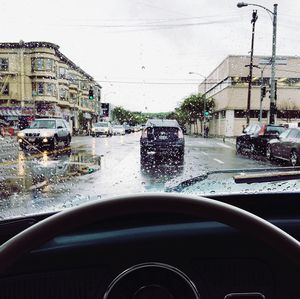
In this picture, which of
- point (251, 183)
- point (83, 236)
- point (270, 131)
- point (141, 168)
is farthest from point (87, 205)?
point (270, 131)

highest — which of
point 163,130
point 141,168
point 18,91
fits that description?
point 18,91

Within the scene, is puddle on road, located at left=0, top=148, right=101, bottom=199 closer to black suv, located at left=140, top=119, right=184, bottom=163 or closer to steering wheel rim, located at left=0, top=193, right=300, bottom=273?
black suv, located at left=140, top=119, right=184, bottom=163

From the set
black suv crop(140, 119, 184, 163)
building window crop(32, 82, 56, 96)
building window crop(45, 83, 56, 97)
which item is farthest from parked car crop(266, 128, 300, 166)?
building window crop(45, 83, 56, 97)

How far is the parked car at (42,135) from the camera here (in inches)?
795

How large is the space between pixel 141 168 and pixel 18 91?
44.0 meters

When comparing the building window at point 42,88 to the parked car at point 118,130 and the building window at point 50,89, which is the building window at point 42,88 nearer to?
the building window at point 50,89

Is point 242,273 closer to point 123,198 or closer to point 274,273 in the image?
point 274,273

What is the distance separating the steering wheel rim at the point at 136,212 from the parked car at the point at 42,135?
19.8 meters

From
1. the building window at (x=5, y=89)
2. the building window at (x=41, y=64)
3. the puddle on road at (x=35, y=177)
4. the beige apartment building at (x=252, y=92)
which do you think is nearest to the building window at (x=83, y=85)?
the building window at (x=41, y=64)

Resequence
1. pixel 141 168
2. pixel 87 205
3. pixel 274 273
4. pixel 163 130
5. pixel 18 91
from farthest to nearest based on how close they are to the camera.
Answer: pixel 18 91 → pixel 163 130 → pixel 141 168 → pixel 274 273 → pixel 87 205

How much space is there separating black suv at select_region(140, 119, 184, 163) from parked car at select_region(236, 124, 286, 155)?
183 inches

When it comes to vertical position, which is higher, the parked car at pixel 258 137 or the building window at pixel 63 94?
the building window at pixel 63 94

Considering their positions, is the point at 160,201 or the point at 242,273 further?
the point at 242,273

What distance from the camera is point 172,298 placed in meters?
1.34
